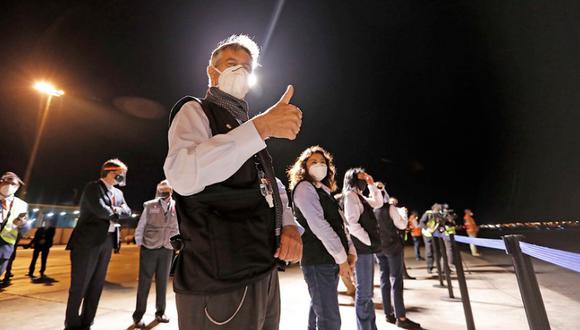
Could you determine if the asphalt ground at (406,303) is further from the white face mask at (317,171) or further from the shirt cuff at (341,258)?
the white face mask at (317,171)

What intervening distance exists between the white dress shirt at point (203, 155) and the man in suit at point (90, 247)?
3.23m

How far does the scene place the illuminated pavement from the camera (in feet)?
13.8

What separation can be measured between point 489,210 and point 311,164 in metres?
33.0

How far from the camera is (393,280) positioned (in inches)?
169

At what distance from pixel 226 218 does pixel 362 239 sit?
2617 millimetres

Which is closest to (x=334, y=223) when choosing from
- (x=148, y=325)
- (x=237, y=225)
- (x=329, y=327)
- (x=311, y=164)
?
(x=311, y=164)

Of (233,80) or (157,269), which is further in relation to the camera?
(157,269)

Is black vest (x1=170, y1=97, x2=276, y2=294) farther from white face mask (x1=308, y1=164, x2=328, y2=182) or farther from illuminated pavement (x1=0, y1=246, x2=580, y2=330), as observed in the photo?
illuminated pavement (x1=0, y1=246, x2=580, y2=330)

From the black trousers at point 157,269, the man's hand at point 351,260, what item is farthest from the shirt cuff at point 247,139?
the black trousers at point 157,269

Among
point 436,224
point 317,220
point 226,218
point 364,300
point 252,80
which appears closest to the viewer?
point 226,218

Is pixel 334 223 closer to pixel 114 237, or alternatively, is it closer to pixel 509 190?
pixel 114 237

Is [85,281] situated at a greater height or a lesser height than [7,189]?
lesser

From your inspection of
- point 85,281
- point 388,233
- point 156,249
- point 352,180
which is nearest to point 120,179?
point 156,249

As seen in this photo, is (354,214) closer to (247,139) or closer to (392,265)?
(392,265)
